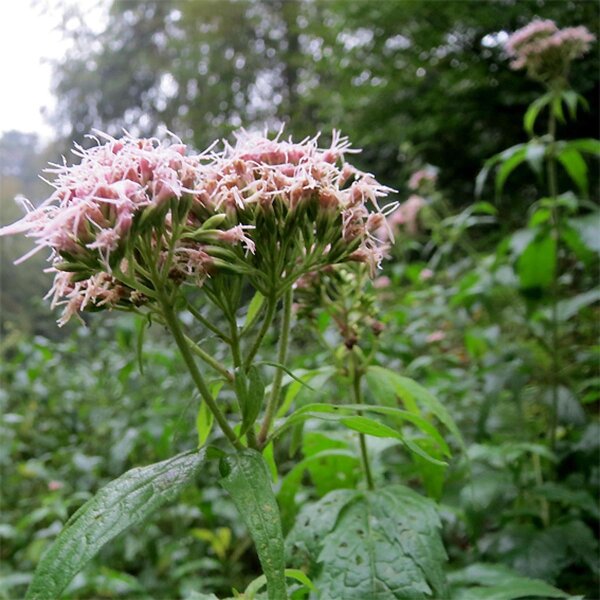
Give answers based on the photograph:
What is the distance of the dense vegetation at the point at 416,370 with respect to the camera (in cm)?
108

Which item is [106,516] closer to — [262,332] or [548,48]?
[262,332]

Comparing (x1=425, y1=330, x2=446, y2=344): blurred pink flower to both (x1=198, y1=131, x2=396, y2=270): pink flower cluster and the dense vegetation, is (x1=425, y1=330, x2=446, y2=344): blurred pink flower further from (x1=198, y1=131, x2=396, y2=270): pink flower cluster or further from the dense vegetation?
(x1=198, y1=131, x2=396, y2=270): pink flower cluster

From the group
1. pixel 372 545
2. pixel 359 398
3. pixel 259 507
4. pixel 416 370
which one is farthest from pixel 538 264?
pixel 259 507

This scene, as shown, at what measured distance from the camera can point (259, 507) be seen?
576mm

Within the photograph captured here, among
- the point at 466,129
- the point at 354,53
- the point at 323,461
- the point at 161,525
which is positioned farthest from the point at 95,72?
the point at 323,461

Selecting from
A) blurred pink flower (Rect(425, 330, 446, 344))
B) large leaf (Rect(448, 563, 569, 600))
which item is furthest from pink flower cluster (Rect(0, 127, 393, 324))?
blurred pink flower (Rect(425, 330, 446, 344))

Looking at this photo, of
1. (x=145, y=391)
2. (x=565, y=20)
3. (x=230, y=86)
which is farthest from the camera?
(x=230, y=86)

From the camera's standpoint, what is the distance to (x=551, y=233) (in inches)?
70.3

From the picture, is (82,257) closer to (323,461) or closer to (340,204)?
(340,204)

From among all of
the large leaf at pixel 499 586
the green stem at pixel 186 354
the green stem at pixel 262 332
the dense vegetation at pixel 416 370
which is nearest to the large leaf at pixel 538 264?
the dense vegetation at pixel 416 370

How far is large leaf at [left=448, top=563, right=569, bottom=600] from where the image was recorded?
885 mm

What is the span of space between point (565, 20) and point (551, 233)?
3.20 m

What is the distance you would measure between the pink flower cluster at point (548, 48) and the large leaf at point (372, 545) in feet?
4.90

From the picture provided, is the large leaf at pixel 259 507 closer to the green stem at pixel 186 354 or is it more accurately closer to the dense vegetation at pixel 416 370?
the green stem at pixel 186 354
